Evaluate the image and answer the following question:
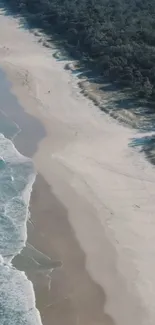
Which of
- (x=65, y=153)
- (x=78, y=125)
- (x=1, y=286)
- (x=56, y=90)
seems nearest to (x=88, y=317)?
(x=1, y=286)

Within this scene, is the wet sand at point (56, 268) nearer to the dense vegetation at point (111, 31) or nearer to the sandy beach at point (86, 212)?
the sandy beach at point (86, 212)

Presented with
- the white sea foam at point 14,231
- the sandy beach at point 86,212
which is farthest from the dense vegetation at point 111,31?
the white sea foam at point 14,231

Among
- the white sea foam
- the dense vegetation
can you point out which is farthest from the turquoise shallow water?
the dense vegetation

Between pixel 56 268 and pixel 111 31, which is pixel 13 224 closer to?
pixel 56 268

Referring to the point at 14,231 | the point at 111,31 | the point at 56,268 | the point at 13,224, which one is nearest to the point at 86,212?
the point at 13,224

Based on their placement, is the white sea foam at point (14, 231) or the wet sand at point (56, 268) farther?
the white sea foam at point (14, 231)
